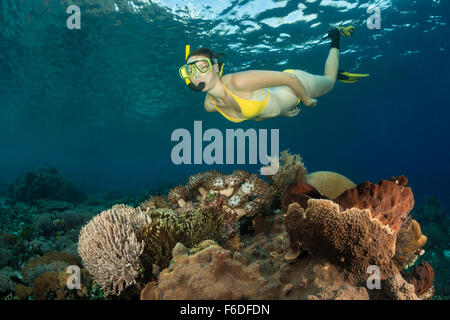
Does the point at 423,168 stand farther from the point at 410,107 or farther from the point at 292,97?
the point at 292,97

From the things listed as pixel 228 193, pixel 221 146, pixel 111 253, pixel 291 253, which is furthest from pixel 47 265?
pixel 221 146

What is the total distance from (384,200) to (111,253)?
335 cm

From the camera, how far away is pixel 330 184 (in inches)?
165

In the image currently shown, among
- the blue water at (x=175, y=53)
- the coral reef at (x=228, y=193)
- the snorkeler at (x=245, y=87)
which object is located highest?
the blue water at (x=175, y=53)

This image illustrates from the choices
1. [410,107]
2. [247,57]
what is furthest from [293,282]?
[410,107]

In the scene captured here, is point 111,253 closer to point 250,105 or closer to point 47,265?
point 47,265

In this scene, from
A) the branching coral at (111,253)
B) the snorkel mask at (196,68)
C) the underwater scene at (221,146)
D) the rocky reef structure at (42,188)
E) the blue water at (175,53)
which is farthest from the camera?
the rocky reef structure at (42,188)

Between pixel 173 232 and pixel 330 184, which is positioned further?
pixel 330 184

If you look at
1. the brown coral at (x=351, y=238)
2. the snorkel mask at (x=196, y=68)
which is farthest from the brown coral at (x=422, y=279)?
the snorkel mask at (x=196, y=68)

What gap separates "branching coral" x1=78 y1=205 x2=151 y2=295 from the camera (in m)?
2.89

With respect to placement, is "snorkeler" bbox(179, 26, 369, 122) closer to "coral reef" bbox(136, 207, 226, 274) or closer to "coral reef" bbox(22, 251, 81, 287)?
"coral reef" bbox(136, 207, 226, 274)

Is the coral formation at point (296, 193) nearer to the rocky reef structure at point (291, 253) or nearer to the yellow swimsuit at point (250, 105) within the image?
the rocky reef structure at point (291, 253)

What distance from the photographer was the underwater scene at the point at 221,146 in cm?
225

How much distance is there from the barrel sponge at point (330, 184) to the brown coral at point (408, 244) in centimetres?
146
